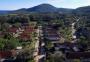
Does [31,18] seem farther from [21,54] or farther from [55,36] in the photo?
[21,54]

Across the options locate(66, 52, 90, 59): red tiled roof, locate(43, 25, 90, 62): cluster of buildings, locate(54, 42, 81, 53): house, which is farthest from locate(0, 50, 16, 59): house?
locate(54, 42, 81, 53): house

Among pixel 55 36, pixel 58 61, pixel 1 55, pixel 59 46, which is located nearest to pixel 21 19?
pixel 55 36

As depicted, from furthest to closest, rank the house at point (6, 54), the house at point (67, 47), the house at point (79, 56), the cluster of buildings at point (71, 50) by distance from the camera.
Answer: the house at point (67, 47) < the house at point (6, 54) < the cluster of buildings at point (71, 50) < the house at point (79, 56)

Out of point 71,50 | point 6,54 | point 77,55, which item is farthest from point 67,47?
point 6,54

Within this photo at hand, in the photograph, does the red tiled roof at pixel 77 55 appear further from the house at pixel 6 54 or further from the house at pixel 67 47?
the house at pixel 6 54

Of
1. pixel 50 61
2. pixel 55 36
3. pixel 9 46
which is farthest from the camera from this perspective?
pixel 55 36

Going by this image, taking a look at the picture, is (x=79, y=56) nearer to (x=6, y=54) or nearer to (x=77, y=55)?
(x=77, y=55)

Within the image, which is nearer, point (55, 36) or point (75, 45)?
point (75, 45)

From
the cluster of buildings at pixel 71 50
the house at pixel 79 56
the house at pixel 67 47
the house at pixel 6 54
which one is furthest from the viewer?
the house at pixel 67 47

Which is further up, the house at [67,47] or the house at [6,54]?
the house at [6,54]

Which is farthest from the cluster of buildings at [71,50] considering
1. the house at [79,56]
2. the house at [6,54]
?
the house at [6,54]

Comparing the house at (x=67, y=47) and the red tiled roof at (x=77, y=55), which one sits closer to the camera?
the red tiled roof at (x=77, y=55)
